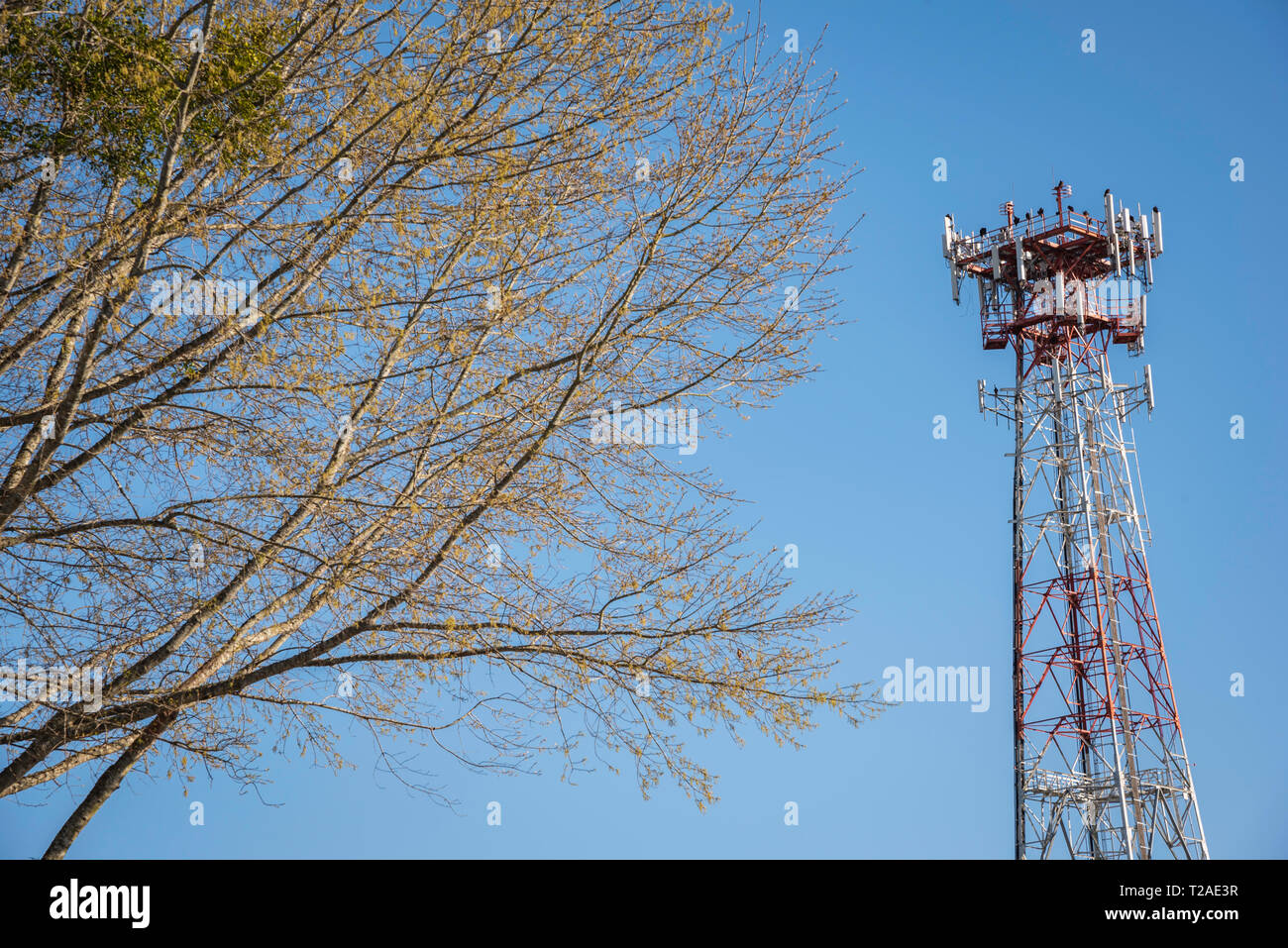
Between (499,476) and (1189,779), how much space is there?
15.2m

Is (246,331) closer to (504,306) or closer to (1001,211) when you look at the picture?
(504,306)

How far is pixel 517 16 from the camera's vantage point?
7039 mm

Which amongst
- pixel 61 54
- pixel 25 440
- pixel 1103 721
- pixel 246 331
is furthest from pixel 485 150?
pixel 1103 721

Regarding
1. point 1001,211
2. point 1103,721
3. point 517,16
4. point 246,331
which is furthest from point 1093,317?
point 246,331

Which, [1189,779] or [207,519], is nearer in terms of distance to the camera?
[207,519]

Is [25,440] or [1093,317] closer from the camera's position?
[25,440]

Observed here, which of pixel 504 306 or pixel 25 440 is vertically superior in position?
pixel 504 306

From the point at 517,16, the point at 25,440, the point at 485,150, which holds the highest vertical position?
the point at 517,16

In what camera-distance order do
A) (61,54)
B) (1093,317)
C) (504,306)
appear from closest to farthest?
(61,54), (504,306), (1093,317)

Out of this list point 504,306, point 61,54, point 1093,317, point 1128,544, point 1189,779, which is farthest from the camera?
point 1093,317
